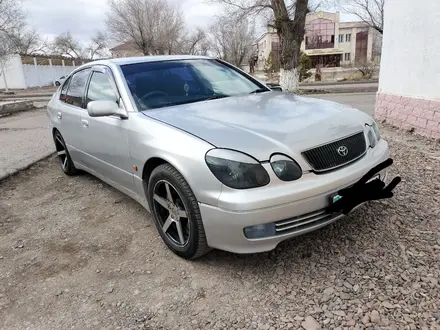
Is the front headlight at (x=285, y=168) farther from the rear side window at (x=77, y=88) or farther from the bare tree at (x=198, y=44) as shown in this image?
the bare tree at (x=198, y=44)

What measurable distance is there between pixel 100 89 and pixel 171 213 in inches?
68.6

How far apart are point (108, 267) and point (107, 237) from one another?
1.74 feet

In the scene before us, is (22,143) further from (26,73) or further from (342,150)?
(26,73)

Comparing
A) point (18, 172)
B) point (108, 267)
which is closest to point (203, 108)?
point (108, 267)

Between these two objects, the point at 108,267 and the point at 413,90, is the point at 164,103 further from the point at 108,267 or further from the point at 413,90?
the point at 413,90

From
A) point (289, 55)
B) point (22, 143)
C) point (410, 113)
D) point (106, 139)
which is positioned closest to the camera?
point (106, 139)

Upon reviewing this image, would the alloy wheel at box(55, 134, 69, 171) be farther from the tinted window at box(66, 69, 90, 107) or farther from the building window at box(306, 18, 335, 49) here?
the building window at box(306, 18, 335, 49)

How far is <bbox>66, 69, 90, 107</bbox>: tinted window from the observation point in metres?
4.21

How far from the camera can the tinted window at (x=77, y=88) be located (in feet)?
13.8

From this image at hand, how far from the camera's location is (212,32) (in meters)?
43.7

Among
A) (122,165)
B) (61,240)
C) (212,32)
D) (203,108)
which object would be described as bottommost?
(61,240)

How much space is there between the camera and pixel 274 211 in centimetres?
224

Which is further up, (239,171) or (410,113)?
(239,171)

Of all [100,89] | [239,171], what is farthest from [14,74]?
[239,171]
